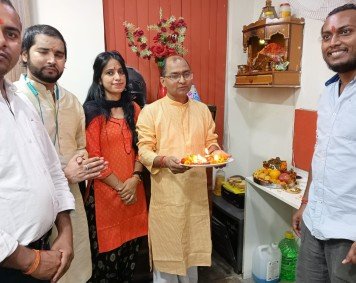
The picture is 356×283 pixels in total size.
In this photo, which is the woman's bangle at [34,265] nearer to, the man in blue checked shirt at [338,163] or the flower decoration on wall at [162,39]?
the man in blue checked shirt at [338,163]

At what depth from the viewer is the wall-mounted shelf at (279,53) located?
2.24 m

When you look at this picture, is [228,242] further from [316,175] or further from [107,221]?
[316,175]

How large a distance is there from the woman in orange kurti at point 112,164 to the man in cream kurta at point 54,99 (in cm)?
18

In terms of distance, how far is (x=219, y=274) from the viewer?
97.1 inches

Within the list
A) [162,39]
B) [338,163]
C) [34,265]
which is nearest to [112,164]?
[34,265]

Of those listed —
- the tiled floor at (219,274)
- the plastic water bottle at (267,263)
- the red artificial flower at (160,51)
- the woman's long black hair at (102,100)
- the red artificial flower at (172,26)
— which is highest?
the red artificial flower at (172,26)

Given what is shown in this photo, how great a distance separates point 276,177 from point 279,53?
990 millimetres

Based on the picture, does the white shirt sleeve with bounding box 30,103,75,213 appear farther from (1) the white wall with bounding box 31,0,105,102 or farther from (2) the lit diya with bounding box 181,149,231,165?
(1) the white wall with bounding box 31,0,105,102

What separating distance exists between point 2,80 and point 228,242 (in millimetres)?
2094

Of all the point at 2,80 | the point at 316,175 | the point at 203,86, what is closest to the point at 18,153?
the point at 2,80

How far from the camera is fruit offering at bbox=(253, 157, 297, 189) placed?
208cm

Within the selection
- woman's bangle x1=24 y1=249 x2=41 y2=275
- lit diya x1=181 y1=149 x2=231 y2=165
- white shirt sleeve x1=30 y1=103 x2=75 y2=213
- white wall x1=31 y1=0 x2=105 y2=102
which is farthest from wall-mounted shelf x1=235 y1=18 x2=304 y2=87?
woman's bangle x1=24 y1=249 x2=41 y2=275

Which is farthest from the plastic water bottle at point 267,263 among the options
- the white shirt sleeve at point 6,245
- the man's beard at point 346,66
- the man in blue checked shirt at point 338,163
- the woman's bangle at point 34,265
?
the white shirt sleeve at point 6,245

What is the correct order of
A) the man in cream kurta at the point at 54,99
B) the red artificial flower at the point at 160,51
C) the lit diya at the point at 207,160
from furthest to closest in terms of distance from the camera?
the red artificial flower at the point at 160,51 < the lit diya at the point at 207,160 < the man in cream kurta at the point at 54,99
